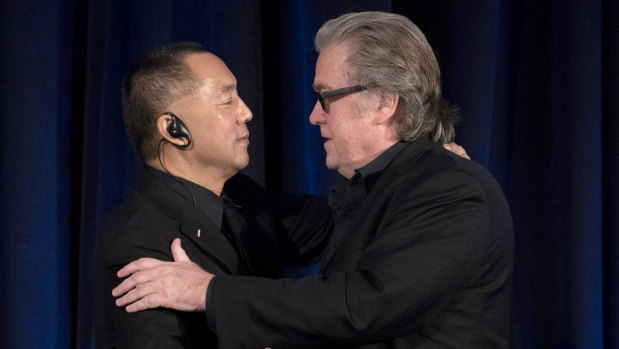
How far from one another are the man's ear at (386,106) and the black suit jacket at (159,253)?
19.1 inches

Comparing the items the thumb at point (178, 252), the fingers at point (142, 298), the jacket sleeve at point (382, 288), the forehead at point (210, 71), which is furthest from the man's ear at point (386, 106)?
the fingers at point (142, 298)

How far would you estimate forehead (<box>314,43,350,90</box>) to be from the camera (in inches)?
64.0

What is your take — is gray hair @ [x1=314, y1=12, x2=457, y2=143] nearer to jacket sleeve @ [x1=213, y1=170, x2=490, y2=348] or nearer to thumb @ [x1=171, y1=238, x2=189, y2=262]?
jacket sleeve @ [x1=213, y1=170, x2=490, y2=348]

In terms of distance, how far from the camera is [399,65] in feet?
5.19

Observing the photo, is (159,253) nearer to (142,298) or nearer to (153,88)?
(142,298)

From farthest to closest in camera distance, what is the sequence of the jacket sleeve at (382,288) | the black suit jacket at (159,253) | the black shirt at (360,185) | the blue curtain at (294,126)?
the blue curtain at (294,126) → the black shirt at (360,185) → the black suit jacket at (159,253) → the jacket sleeve at (382,288)

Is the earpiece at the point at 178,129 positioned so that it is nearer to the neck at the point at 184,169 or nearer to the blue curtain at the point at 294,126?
the neck at the point at 184,169

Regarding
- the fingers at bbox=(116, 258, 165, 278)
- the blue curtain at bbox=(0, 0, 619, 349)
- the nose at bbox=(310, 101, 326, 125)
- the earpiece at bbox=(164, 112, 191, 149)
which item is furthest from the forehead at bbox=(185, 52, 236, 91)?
the fingers at bbox=(116, 258, 165, 278)

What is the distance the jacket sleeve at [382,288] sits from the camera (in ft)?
4.28

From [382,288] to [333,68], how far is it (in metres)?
0.60

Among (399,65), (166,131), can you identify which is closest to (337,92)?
(399,65)

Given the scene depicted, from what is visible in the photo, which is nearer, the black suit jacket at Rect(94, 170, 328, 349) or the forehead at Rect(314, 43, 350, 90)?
the black suit jacket at Rect(94, 170, 328, 349)

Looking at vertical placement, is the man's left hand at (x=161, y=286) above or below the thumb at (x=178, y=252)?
below

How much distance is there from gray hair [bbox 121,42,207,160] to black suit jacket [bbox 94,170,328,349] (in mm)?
110
